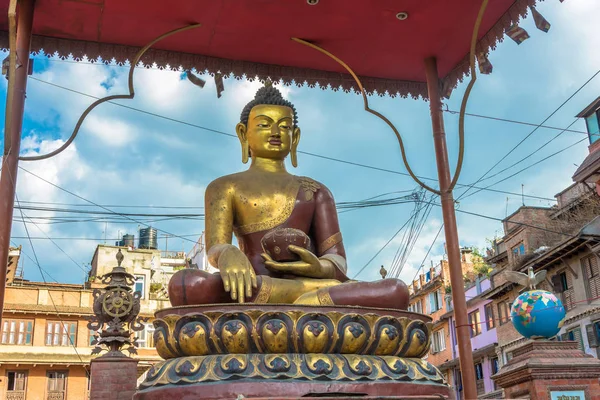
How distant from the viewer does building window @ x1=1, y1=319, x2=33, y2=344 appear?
72.4ft

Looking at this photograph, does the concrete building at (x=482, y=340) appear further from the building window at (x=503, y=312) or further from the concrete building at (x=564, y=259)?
the concrete building at (x=564, y=259)

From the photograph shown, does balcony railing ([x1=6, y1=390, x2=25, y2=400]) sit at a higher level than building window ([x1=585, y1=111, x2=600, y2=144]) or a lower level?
lower

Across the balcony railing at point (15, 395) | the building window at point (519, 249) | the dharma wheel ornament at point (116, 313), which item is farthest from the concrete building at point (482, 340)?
the dharma wheel ornament at point (116, 313)

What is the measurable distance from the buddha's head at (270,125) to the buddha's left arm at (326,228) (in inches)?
13.4

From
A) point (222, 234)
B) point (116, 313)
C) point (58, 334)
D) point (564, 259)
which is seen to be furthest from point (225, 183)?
point (58, 334)

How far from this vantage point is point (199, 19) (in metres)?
4.73

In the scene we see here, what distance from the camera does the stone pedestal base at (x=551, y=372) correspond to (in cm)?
529

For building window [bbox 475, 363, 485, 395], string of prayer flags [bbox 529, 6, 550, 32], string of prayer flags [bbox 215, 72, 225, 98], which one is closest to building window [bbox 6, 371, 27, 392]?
building window [bbox 475, 363, 485, 395]

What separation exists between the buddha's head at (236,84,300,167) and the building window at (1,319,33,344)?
2058cm

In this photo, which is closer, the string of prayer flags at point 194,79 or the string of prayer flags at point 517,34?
the string of prayer flags at point 517,34

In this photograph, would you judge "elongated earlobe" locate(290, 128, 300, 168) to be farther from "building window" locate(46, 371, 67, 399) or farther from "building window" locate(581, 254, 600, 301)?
"building window" locate(46, 371, 67, 399)

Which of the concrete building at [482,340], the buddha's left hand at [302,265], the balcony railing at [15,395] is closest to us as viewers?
the buddha's left hand at [302,265]

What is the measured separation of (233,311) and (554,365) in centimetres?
352

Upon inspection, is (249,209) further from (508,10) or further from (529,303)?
(529,303)
